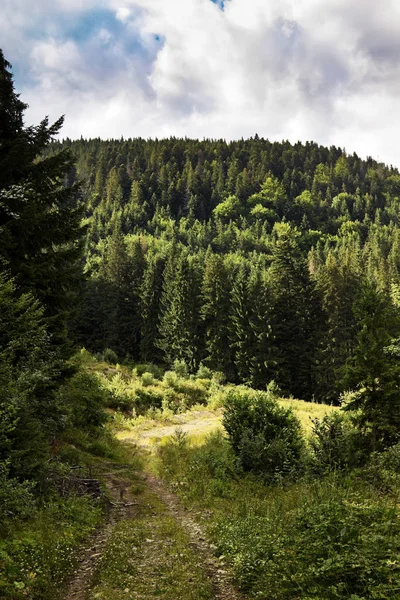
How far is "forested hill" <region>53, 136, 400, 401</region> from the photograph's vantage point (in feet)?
153

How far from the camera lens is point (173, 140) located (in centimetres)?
19425

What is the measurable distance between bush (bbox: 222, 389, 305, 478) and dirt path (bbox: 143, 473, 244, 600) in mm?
2904

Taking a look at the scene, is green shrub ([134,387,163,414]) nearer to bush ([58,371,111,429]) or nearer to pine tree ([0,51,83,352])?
bush ([58,371,111,429])

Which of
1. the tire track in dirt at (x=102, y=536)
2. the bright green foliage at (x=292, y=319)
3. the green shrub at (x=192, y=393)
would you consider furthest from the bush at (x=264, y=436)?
the bright green foliage at (x=292, y=319)

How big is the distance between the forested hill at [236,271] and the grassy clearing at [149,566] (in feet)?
26.5

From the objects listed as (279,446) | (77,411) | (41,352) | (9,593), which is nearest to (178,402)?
(77,411)

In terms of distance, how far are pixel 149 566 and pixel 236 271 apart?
221 feet

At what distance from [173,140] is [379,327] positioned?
198m

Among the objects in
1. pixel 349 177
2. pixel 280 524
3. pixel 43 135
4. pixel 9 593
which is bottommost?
pixel 9 593

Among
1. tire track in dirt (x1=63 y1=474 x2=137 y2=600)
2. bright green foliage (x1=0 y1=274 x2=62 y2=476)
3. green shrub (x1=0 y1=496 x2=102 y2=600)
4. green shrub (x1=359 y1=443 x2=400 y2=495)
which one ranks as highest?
bright green foliage (x1=0 y1=274 x2=62 y2=476)

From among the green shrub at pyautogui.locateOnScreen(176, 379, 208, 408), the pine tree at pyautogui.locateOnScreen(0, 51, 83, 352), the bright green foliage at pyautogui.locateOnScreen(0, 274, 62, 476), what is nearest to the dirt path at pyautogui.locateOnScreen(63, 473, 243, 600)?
the bright green foliage at pyautogui.locateOnScreen(0, 274, 62, 476)

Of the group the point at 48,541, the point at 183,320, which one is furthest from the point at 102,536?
the point at 183,320

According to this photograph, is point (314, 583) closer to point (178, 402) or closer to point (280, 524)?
point (280, 524)

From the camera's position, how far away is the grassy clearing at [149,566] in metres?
6.19
